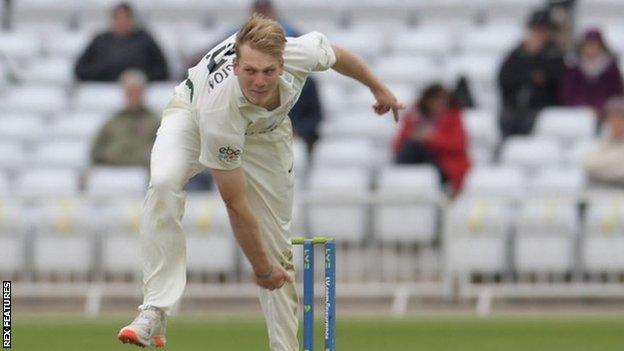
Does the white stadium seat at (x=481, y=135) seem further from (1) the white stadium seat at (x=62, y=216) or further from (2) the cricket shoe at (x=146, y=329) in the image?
(2) the cricket shoe at (x=146, y=329)

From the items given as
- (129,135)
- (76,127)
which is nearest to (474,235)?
(129,135)

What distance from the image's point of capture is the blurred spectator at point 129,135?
15727 millimetres

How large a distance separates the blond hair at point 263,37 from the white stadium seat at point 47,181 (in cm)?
707

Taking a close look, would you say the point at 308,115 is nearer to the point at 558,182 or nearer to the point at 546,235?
the point at 558,182

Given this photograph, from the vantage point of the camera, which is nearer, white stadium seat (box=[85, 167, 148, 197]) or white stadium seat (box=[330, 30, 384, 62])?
white stadium seat (box=[85, 167, 148, 197])

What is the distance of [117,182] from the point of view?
15.3 meters

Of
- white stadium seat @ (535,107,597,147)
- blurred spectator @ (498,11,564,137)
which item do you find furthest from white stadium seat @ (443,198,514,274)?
blurred spectator @ (498,11,564,137)

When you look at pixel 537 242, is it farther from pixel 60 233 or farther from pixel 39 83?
pixel 39 83

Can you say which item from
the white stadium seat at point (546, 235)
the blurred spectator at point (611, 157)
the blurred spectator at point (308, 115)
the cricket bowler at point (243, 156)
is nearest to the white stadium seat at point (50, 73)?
the blurred spectator at point (308, 115)

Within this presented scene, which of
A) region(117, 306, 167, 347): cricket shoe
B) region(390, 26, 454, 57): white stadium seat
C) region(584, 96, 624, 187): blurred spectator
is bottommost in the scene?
region(117, 306, 167, 347): cricket shoe

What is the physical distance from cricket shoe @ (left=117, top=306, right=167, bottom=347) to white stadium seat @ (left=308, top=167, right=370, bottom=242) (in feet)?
19.0

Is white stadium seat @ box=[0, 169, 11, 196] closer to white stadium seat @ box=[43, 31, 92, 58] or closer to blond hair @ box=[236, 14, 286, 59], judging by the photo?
white stadium seat @ box=[43, 31, 92, 58]

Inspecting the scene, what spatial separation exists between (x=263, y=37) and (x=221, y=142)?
58 centimetres

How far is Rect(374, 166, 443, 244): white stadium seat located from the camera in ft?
48.5
